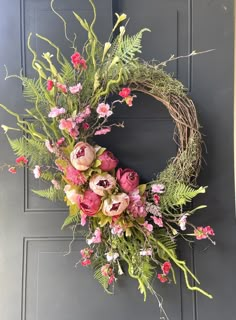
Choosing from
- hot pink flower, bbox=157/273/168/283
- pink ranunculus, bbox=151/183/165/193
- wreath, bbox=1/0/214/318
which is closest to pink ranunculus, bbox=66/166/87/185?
wreath, bbox=1/0/214/318

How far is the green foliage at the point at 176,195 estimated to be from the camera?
1.25 meters

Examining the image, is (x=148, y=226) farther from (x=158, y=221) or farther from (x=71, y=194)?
(x=71, y=194)

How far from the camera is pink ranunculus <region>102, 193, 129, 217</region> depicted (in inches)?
46.7

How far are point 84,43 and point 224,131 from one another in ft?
2.18

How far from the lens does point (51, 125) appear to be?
4.23 feet

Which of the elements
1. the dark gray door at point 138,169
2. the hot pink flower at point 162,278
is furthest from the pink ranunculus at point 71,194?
the hot pink flower at point 162,278

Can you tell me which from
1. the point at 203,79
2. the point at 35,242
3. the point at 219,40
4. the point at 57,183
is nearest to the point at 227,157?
the point at 203,79

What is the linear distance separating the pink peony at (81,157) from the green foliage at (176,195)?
0.29 m

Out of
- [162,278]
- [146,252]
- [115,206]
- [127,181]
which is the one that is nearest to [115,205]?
[115,206]

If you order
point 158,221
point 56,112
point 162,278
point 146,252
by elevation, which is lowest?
point 162,278

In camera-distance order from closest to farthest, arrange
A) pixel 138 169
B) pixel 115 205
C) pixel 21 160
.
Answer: pixel 115 205, pixel 21 160, pixel 138 169

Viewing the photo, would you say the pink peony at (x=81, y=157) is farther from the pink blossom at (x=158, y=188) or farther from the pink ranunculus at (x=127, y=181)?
the pink blossom at (x=158, y=188)

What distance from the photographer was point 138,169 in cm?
146

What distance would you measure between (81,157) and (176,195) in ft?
1.16
